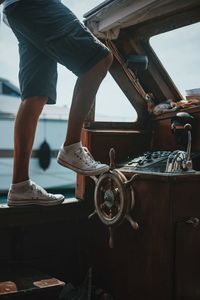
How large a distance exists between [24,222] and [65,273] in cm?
60

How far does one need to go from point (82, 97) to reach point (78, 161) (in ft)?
1.04

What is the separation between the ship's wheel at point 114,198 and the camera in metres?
2.14

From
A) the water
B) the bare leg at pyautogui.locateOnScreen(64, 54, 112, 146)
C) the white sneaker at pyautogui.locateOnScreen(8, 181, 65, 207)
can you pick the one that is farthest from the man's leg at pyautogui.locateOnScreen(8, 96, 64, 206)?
the water

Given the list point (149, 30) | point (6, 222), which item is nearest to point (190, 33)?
point (149, 30)

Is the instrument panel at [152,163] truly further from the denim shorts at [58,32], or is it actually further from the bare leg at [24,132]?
the denim shorts at [58,32]

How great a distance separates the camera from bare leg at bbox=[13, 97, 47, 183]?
2072 mm

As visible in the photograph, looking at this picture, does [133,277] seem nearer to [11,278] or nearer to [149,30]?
[11,278]

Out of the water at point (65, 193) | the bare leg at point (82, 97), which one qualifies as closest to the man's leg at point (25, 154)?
the bare leg at point (82, 97)

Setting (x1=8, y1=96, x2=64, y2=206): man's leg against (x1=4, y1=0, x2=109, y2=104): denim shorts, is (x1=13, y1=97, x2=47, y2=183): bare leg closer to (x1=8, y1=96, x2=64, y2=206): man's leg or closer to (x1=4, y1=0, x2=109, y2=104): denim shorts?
(x1=8, y1=96, x2=64, y2=206): man's leg

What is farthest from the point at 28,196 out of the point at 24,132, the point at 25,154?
the point at 24,132

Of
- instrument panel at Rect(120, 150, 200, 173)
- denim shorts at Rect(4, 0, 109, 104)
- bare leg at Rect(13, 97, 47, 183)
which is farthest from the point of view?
instrument panel at Rect(120, 150, 200, 173)

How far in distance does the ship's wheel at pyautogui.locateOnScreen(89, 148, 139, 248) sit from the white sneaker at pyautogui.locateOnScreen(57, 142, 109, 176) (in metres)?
0.30

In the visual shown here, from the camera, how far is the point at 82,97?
6.21 ft

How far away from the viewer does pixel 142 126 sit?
3.03 m
